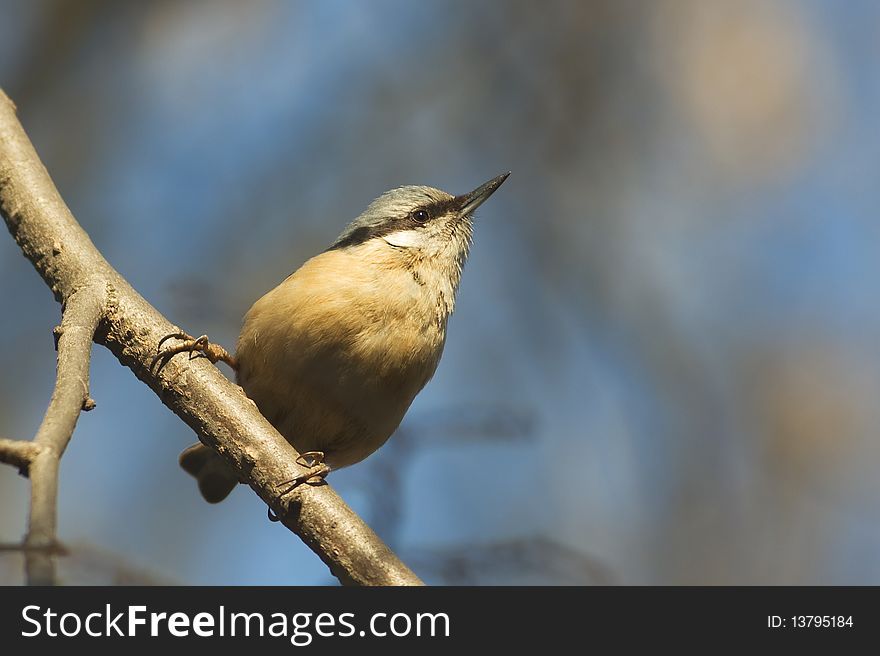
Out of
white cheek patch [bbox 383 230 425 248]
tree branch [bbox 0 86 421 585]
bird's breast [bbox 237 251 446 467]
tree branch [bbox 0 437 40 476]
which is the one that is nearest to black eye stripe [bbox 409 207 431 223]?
white cheek patch [bbox 383 230 425 248]

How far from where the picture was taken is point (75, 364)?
2.67 m

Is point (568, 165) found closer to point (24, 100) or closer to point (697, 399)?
point (697, 399)

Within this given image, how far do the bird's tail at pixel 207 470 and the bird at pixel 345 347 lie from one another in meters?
0.62

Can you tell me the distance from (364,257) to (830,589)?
2.60 meters

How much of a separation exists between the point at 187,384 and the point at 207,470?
1820 mm

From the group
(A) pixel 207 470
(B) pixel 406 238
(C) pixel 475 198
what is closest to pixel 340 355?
(B) pixel 406 238

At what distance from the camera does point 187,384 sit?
3234 millimetres

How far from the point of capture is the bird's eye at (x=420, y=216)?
500 cm

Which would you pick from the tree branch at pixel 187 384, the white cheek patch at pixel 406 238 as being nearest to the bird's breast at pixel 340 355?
the white cheek patch at pixel 406 238

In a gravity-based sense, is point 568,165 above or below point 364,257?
above

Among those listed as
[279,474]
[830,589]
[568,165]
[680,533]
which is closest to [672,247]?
[568,165]

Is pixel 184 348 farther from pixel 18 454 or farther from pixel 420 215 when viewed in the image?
pixel 420 215

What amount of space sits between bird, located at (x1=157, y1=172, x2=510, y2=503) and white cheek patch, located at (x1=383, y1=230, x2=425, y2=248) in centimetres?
4

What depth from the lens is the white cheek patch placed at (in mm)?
4723
